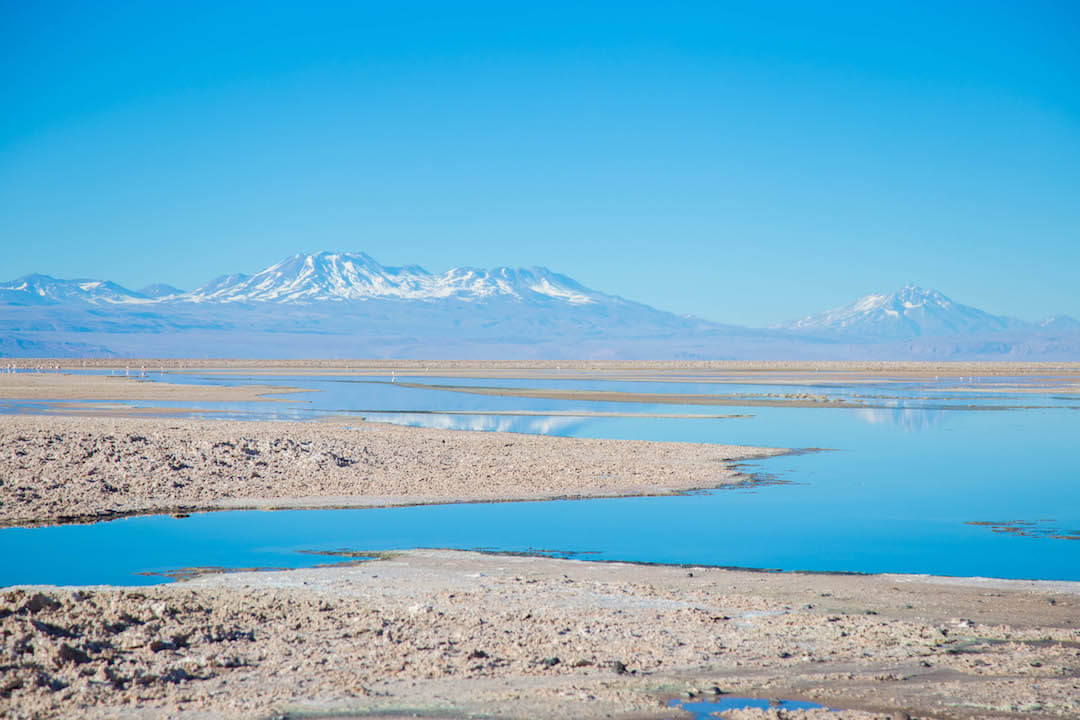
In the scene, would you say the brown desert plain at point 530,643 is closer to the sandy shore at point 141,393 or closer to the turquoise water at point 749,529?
the turquoise water at point 749,529

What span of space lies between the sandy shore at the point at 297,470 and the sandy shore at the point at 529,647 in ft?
23.5

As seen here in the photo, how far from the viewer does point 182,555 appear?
15.0 m

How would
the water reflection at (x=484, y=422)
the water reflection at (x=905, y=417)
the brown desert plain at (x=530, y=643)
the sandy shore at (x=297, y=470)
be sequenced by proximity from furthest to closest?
the water reflection at (x=905, y=417) → the water reflection at (x=484, y=422) → the sandy shore at (x=297, y=470) → the brown desert plain at (x=530, y=643)

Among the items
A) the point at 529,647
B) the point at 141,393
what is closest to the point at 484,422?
the point at 141,393

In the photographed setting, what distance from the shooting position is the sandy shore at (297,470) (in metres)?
19.2

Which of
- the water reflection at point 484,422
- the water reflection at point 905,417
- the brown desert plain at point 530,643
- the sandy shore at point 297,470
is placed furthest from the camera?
the water reflection at point 905,417

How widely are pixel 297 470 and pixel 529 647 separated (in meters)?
13.8

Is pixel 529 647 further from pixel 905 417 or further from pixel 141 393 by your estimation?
pixel 141 393

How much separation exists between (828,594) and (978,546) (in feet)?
16.9

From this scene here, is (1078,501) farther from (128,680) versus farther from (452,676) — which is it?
(128,680)

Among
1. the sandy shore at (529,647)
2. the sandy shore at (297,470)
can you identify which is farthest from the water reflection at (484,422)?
the sandy shore at (529,647)

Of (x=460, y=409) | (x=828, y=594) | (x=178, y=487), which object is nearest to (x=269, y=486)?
(x=178, y=487)

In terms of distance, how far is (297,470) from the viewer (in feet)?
73.6

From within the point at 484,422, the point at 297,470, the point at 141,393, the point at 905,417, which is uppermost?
the point at 297,470
